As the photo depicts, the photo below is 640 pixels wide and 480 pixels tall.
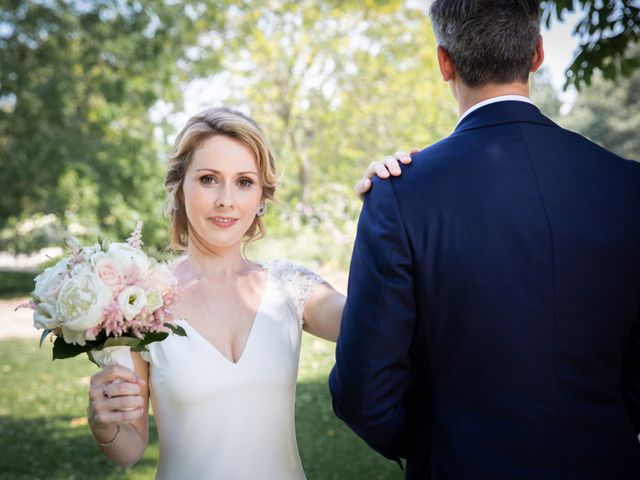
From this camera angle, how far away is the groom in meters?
1.83

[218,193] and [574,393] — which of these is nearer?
[574,393]

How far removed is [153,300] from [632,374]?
1.57 m

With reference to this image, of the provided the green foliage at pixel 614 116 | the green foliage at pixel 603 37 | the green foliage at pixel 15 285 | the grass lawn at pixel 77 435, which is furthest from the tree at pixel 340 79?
the green foliage at pixel 614 116

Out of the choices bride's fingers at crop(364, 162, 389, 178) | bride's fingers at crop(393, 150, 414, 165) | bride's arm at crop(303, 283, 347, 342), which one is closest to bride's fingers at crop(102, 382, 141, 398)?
bride's arm at crop(303, 283, 347, 342)

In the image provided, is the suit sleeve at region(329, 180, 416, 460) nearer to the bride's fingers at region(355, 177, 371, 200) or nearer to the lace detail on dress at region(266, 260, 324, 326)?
the bride's fingers at region(355, 177, 371, 200)

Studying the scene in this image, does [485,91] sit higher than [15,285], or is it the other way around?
[485,91]

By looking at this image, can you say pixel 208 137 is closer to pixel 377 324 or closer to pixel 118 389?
pixel 118 389

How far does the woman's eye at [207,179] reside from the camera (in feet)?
9.39

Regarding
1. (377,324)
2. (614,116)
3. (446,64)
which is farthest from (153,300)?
(614,116)

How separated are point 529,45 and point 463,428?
1195 millimetres

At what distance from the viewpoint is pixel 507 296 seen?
183 centimetres

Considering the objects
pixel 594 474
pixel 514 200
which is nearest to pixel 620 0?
pixel 514 200

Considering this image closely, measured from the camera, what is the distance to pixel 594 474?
186cm

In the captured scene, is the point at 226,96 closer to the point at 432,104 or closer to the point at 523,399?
the point at 432,104
